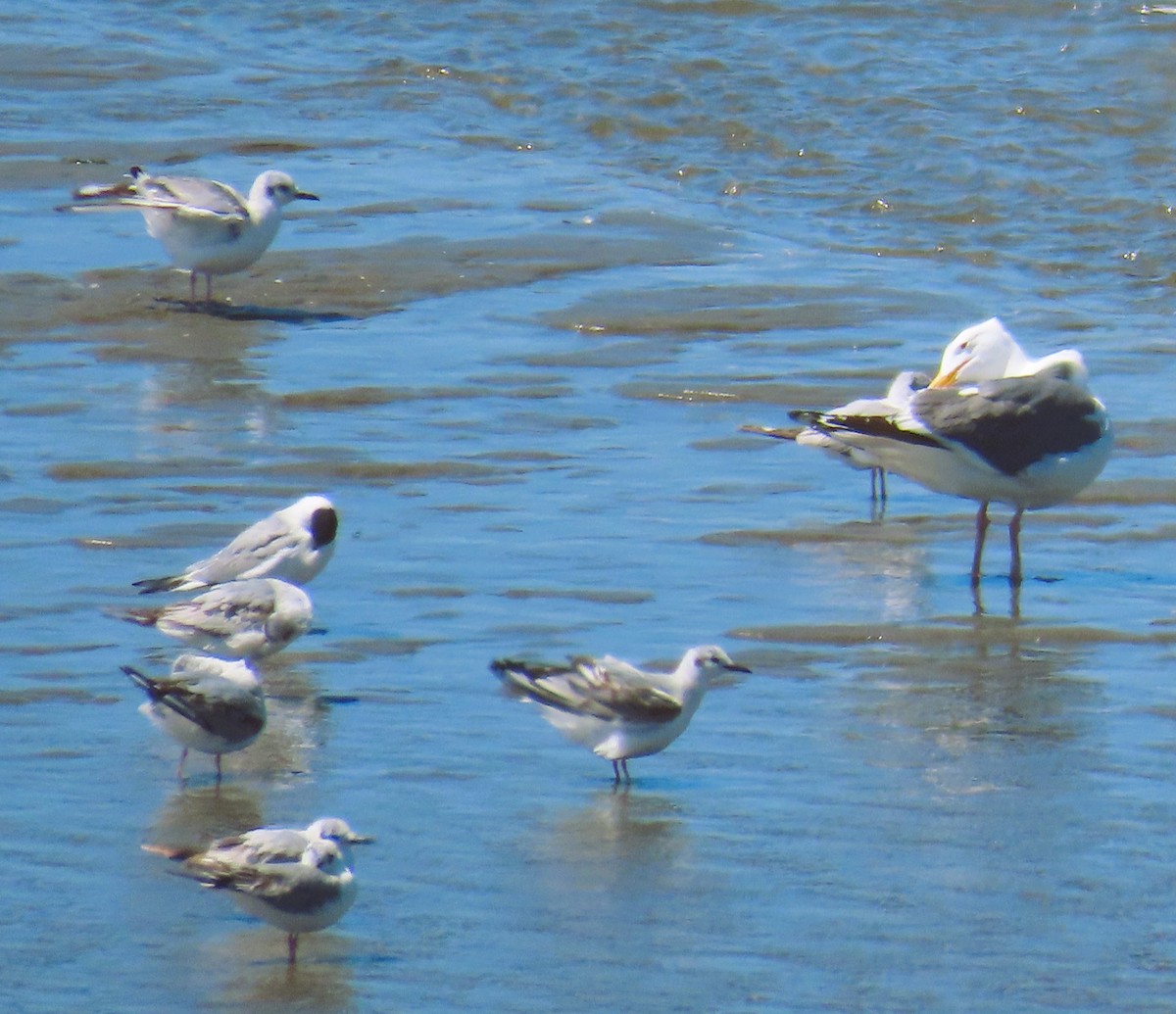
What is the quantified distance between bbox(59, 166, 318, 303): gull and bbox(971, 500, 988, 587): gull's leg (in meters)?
5.68

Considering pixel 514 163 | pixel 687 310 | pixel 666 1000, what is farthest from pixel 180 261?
pixel 666 1000

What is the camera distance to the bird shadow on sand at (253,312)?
13797mm

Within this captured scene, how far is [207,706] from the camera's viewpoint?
6.96 metres

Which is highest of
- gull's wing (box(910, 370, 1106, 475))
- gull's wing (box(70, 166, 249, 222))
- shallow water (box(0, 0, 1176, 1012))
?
gull's wing (box(70, 166, 249, 222))

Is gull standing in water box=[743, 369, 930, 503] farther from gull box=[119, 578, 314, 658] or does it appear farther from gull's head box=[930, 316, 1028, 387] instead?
gull box=[119, 578, 314, 658]

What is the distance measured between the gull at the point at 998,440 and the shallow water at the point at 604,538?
1.01ft

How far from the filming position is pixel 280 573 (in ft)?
28.3

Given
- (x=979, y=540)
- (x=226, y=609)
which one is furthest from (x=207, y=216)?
(x=226, y=609)

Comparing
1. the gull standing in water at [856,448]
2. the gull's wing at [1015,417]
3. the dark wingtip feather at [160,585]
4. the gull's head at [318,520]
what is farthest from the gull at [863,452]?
the dark wingtip feather at [160,585]

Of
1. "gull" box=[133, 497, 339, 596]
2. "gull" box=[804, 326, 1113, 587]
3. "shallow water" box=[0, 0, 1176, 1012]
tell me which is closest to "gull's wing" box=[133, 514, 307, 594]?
"gull" box=[133, 497, 339, 596]

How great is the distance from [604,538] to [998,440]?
1.47 m

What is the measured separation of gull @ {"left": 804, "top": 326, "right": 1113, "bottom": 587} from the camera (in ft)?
30.9

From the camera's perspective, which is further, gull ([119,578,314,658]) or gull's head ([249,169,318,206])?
gull's head ([249,169,318,206])

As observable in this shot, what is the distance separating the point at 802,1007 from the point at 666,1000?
291 millimetres
